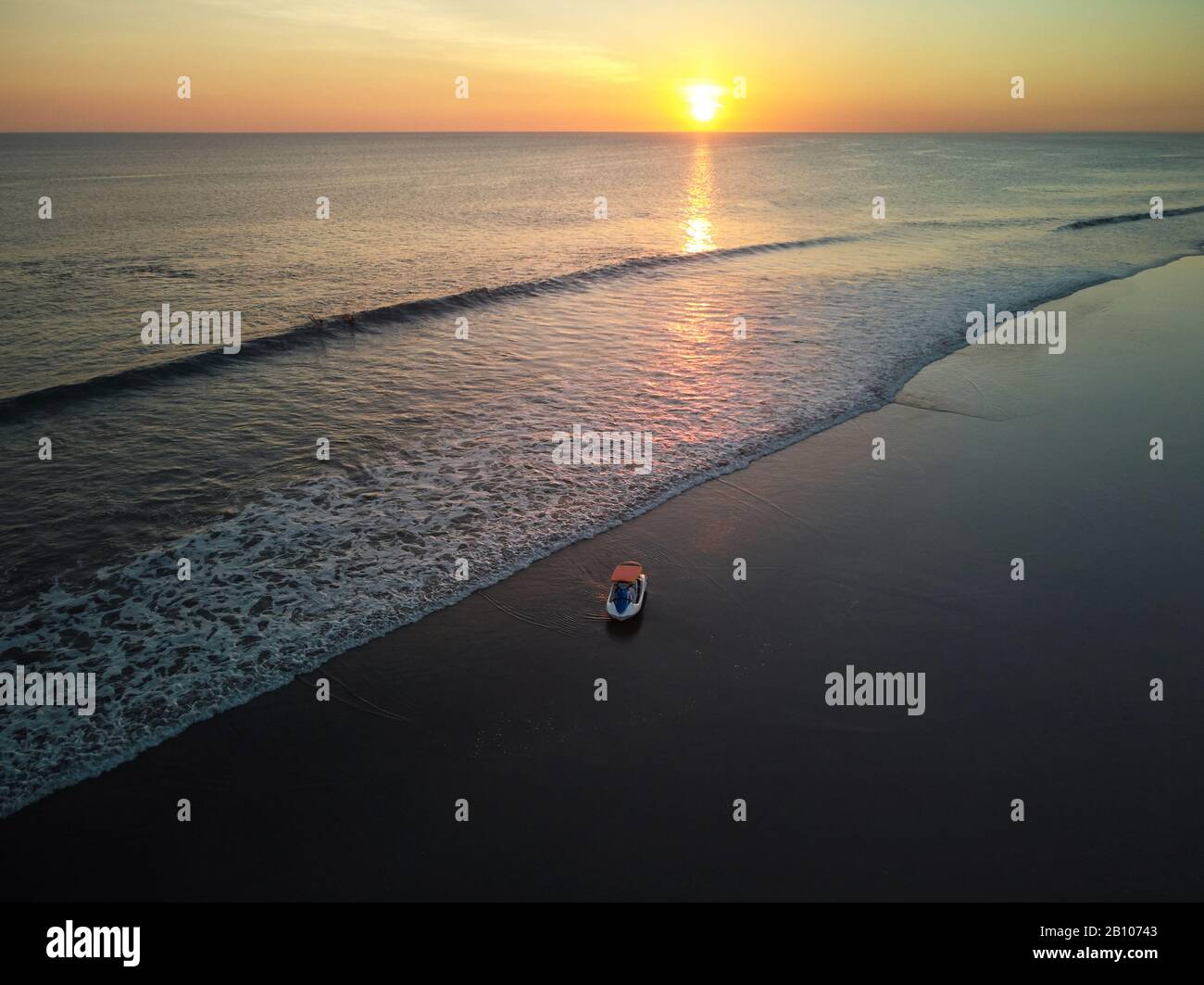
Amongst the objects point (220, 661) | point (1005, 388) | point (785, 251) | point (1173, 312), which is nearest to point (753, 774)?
point (220, 661)

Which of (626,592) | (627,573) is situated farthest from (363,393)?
(626,592)

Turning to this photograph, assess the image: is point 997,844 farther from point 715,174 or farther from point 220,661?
point 715,174

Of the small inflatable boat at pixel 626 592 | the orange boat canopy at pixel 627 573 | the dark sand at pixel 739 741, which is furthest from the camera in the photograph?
the orange boat canopy at pixel 627 573

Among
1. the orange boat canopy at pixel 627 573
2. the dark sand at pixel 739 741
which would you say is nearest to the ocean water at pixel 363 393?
the dark sand at pixel 739 741

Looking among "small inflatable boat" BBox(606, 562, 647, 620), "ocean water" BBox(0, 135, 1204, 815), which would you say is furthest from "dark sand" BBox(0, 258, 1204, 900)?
"ocean water" BBox(0, 135, 1204, 815)

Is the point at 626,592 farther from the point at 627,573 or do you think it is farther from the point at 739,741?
the point at 739,741

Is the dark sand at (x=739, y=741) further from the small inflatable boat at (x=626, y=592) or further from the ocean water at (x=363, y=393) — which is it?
the ocean water at (x=363, y=393)
